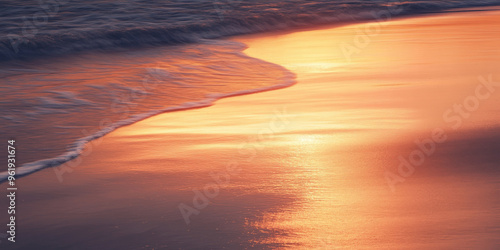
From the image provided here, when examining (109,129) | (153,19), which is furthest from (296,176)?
(153,19)

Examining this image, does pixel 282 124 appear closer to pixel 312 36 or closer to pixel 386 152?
pixel 386 152

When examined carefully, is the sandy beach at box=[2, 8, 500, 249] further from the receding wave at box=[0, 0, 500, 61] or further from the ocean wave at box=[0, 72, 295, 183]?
the receding wave at box=[0, 0, 500, 61]

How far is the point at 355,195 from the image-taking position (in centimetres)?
340

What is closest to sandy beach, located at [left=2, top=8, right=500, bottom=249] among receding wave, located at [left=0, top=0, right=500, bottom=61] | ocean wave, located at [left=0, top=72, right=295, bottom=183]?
Result: ocean wave, located at [left=0, top=72, right=295, bottom=183]

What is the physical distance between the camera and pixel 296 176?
3754 mm

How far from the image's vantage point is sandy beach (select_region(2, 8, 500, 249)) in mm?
2928

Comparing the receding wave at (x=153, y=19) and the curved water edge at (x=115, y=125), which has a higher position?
the receding wave at (x=153, y=19)

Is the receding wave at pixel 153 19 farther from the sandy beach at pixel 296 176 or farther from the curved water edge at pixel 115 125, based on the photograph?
the sandy beach at pixel 296 176

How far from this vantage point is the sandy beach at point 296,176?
9.61 feet

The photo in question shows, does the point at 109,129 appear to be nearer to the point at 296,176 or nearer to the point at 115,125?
the point at 115,125

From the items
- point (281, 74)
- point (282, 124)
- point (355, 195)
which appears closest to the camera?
point (355, 195)

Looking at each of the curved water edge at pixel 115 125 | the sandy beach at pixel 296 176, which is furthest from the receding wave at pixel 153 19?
the sandy beach at pixel 296 176

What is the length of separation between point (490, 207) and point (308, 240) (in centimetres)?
101

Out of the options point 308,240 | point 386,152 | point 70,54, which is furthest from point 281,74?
point 308,240
